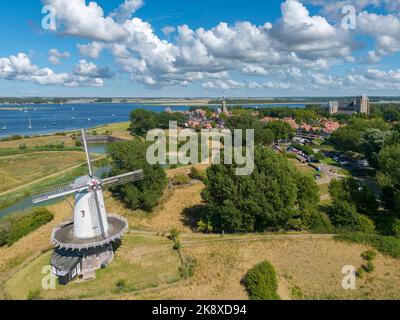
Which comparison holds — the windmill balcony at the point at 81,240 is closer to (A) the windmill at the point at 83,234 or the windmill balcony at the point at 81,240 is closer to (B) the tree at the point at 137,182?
(A) the windmill at the point at 83,234

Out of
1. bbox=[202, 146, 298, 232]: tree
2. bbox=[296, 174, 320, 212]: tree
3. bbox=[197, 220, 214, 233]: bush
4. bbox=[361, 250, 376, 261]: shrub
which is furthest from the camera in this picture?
bbox=[296, 174, 320, 212]: tree

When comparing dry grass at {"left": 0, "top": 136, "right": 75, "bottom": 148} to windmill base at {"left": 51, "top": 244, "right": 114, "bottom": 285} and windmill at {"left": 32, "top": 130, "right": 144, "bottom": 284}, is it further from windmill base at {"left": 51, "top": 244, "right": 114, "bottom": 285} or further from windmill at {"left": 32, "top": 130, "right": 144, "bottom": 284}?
windmill at {"left": 32, "top": 130, "right": 144, "bottom": 284}

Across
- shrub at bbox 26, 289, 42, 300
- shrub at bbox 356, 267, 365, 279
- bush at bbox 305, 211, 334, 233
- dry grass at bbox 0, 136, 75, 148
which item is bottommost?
shrub at bbox 356, 267, 365, 279

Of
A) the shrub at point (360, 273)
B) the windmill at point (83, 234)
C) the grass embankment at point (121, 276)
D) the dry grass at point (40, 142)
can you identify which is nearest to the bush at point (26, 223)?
the grass embankment at point (121, 276)

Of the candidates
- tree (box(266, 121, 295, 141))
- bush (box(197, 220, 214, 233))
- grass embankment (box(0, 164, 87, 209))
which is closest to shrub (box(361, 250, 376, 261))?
bush (box(197, 220, 214, 233))

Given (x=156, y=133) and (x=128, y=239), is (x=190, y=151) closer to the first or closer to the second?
(x=156, y=133)

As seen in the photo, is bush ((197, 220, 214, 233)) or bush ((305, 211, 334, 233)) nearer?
bush ((305, 211, 334, 233))
